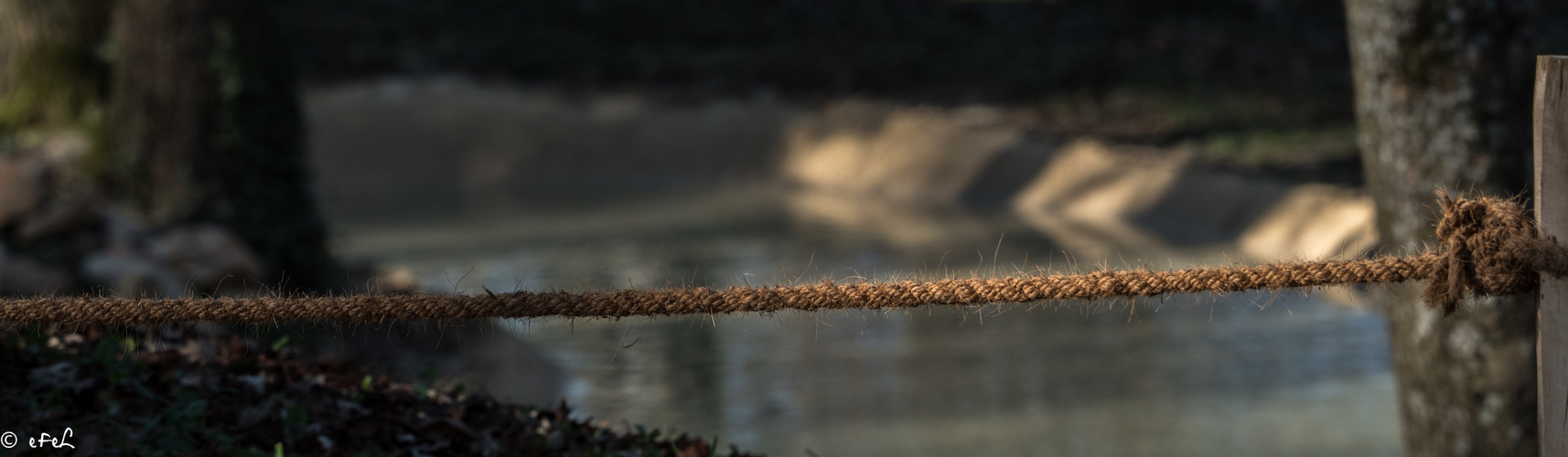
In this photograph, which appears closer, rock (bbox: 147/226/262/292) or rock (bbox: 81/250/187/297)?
rock (bbox: 81/250/187/297)

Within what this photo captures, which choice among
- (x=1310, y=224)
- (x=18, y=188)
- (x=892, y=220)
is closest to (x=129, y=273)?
(x=18, y=188)

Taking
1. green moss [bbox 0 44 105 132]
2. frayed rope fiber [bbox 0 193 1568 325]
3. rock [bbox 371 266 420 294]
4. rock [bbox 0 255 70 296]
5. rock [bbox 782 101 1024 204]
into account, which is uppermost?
rock [bbox 782 101 1024 204]

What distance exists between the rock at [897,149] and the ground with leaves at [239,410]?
9.44m

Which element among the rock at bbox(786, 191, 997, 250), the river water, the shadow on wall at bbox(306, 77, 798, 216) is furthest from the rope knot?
the shadow on wall at bbox(306, 77, 798, 216)

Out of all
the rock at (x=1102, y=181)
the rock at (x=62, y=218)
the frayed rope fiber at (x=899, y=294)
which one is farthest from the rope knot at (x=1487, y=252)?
the rock at (x=1102, y=181)

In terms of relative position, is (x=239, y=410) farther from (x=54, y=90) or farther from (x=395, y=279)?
(x=395, y=279)

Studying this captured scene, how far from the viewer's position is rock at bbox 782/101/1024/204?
12.6 metres

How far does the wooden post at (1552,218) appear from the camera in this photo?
5.93 ft

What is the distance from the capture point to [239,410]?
2783mm

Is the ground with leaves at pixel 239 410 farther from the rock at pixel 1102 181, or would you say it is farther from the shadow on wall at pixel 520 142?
the shadow on wall at pixel 520 142

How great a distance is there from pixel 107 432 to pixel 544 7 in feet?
68.0

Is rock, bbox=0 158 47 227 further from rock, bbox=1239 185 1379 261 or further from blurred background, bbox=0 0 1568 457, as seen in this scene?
rock, bbox=1239 185 1379 261

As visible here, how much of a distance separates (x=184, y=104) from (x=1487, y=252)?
615 cm

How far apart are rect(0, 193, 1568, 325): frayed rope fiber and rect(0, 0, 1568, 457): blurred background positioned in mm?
66
